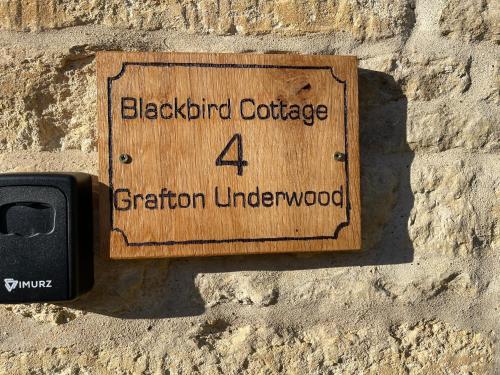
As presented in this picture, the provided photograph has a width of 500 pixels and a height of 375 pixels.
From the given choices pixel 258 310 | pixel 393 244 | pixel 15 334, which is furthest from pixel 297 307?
pixel 15 334

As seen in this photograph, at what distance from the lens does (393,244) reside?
0.98 meters

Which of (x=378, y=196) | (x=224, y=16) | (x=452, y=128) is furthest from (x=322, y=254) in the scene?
(x=224, y=16)

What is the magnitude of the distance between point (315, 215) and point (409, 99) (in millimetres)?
255

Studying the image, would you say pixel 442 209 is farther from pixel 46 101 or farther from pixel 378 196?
pixel 46 101

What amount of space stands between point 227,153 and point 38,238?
0.30 meters

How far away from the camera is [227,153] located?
0.90 m

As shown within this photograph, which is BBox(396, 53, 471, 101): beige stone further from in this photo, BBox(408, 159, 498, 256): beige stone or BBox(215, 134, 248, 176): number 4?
BBox(215, 134, 248, 176): number 4

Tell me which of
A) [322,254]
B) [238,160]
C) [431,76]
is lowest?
[322,254]

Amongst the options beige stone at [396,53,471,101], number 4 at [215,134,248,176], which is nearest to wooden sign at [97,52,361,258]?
number 4 at [215,134,248,176]

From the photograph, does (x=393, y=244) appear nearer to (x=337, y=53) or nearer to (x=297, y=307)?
(x=297, y=307)

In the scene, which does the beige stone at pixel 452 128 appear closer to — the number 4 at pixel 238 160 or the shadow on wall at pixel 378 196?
the shadow on wall at pixel 378 196

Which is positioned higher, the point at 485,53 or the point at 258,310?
the point at 485,53

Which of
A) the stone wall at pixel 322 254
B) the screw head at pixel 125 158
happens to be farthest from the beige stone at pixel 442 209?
the screw head at pixel 125 158

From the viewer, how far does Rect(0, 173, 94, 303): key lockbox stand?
0.81 m
